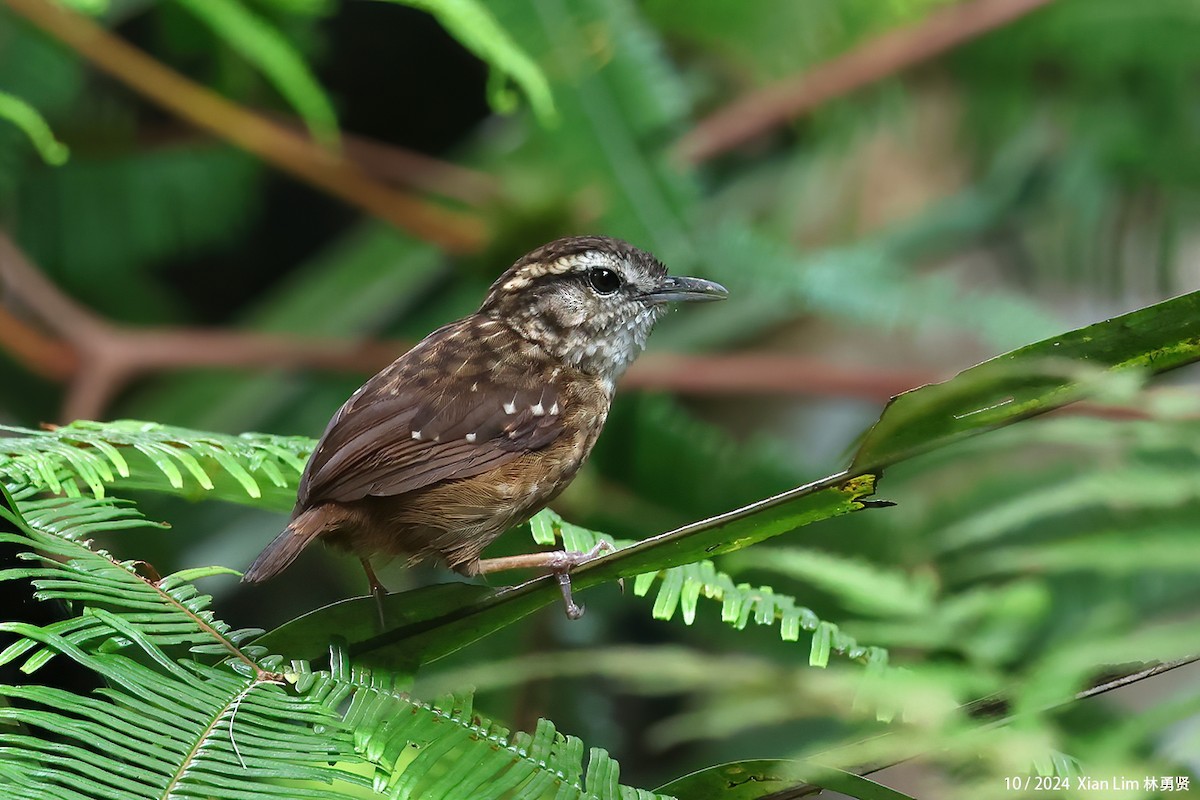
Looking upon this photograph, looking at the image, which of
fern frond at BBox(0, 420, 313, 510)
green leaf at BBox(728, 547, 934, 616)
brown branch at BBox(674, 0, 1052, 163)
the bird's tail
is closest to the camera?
fern frond at BBox(0, 420, 313, 510)

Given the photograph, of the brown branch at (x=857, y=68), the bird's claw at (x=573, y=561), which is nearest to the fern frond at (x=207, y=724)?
the bird's claw at (x=573, y=561)

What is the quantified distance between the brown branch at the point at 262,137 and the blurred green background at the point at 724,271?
0.16ft

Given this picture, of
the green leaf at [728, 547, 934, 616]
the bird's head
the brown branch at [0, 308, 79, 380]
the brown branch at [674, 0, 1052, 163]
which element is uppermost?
the brown branch at [674, 0, 1052, 163]

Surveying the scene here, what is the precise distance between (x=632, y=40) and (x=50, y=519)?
2288 mm

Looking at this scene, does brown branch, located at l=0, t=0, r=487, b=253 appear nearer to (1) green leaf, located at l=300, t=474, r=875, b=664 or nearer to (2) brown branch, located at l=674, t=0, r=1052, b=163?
(2) brown branch, located at l=674, t=0, r=1052, b=163

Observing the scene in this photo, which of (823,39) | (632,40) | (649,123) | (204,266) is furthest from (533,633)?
(204,266)

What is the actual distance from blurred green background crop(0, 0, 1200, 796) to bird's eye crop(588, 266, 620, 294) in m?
0.46

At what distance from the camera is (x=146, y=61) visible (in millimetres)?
3428

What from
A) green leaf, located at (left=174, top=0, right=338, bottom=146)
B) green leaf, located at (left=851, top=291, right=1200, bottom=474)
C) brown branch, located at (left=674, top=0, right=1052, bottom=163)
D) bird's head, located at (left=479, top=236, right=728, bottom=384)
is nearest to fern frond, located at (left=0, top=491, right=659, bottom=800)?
green leaf, located at (left=851, top=291, right=1200, bottom=474)

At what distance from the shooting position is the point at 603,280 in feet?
8.67

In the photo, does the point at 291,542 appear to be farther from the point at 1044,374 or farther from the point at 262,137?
the point at 262,137

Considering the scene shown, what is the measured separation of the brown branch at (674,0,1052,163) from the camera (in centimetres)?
389

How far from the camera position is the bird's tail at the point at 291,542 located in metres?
1.70

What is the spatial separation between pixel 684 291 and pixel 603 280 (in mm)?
183
